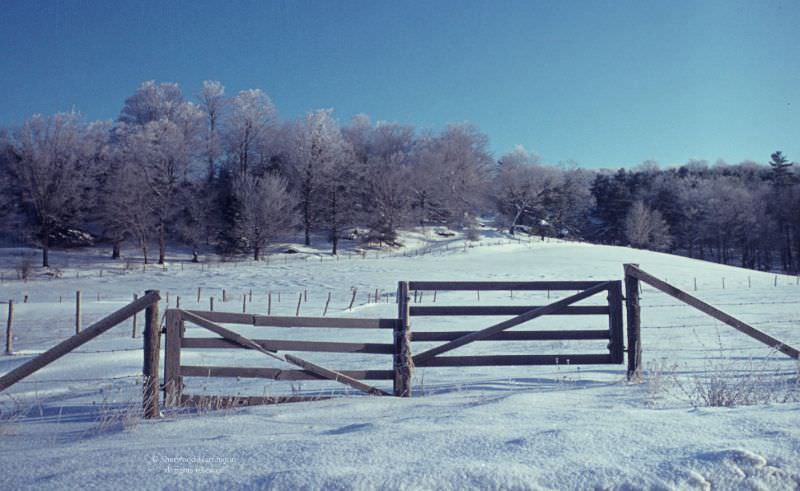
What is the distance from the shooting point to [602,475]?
10.1 feet

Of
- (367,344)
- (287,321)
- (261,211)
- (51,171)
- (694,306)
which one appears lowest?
(367,344)

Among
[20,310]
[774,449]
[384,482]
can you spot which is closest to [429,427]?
[384,482]

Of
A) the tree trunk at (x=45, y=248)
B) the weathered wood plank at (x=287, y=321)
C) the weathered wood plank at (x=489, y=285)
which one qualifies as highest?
the tree trunk at (x=45, y=248)

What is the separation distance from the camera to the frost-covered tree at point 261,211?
182 ft

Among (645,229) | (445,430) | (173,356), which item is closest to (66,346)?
(173,356)

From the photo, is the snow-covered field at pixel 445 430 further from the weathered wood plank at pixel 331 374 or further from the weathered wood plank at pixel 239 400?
the weathered wood plank at pixel 239 400

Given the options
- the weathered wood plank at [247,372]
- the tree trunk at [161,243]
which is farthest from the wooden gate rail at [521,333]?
the tree trunk at [161,243]

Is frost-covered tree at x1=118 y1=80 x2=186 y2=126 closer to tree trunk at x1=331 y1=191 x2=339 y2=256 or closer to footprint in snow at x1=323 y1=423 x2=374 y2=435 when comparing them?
tree trunk at x1=331 y1=191 x2=339 y2=256

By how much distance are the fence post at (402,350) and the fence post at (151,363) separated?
262 cm

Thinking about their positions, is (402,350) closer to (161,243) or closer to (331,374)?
(331,374)

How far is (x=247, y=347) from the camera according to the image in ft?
21.0

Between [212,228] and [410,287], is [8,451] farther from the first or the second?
[212,228]

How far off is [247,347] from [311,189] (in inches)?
2303

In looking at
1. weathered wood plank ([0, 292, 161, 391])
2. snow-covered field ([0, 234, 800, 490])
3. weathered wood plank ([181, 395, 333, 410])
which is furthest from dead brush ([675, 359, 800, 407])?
weathered wood plank ([0, 292, 161, 391])
